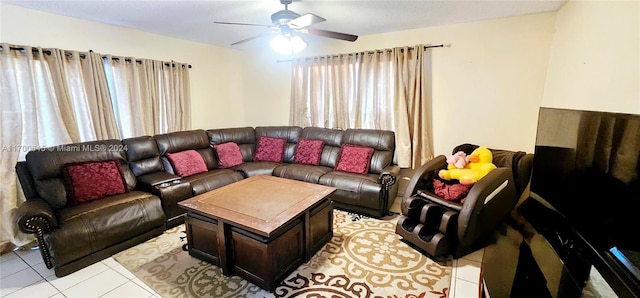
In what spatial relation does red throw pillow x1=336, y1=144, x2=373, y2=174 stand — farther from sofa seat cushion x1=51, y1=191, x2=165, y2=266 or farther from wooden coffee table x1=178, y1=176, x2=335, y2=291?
sofa seat cushion x1=51, y1=191, x2=165, y2=266

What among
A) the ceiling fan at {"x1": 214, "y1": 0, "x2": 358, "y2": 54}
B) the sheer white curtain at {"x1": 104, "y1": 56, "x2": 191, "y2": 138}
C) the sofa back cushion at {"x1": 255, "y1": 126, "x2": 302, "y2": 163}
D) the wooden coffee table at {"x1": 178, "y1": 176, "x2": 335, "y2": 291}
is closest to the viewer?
the wooden coffee table at {"x1": 178, "y1": 176, "x2": 335, "y2": 291}

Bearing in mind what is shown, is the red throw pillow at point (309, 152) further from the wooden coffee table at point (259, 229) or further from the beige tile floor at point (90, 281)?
the beige tile floor at point (90, 281)

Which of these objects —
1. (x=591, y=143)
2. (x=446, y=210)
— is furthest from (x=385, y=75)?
(x=591, y=143)

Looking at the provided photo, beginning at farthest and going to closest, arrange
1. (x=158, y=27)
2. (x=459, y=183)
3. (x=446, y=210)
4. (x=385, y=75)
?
(x=385, y=75) → (x=158, y=27) → (x=459, y=183) → (x=446, y=210)

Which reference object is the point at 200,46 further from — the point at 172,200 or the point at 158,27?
the point at 172,200

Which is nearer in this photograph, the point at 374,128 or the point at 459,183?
the point at 459,183

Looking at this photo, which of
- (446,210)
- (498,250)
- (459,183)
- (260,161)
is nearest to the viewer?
(498,250)

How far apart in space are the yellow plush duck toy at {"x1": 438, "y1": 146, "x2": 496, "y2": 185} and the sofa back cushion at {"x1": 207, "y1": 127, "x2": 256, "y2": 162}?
2.94 metres

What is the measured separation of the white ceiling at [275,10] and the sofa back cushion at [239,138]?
1536 mm

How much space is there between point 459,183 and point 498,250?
30.3 inches

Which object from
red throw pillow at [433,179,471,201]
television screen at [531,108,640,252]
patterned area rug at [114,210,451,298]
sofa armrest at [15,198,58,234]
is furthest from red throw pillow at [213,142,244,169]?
television screen at [531,108,640,252]

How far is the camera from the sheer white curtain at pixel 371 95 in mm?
3469

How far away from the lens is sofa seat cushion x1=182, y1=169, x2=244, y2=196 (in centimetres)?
309

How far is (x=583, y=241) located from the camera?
4.01 feet
